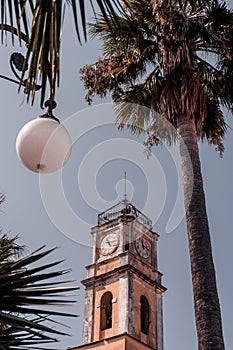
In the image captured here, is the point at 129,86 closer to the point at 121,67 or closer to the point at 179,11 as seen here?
the point at 121,67

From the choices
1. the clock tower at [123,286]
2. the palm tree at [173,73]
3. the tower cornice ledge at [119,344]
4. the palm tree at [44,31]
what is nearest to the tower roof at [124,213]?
the clock tower at [123,286]

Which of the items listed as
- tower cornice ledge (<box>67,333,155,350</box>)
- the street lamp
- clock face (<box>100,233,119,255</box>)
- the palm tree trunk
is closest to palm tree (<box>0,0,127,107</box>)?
the street lamp

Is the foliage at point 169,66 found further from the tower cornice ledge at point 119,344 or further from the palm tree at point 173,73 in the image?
the tower cornice ledge at point 119,344

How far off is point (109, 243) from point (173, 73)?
22906 mm

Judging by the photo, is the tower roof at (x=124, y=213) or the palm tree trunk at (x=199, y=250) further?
the tower roof at (x=124, y=213)

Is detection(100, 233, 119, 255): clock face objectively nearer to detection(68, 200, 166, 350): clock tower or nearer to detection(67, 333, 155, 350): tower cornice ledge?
detection(68, 200, 166, 350): clock tower

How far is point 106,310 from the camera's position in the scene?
29.0 metres

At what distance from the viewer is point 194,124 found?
8.91 m

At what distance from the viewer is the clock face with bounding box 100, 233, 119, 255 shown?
30.7 meters

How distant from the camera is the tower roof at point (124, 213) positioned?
106 feet

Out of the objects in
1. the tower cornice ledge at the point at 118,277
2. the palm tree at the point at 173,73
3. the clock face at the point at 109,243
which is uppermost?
the clock face at the point at 109,243

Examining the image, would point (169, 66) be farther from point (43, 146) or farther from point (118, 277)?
point (118, 277)

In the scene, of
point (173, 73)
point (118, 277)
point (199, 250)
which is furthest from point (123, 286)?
point (199, 250)

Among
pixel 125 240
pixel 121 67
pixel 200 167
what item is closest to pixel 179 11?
pixel 121 67
